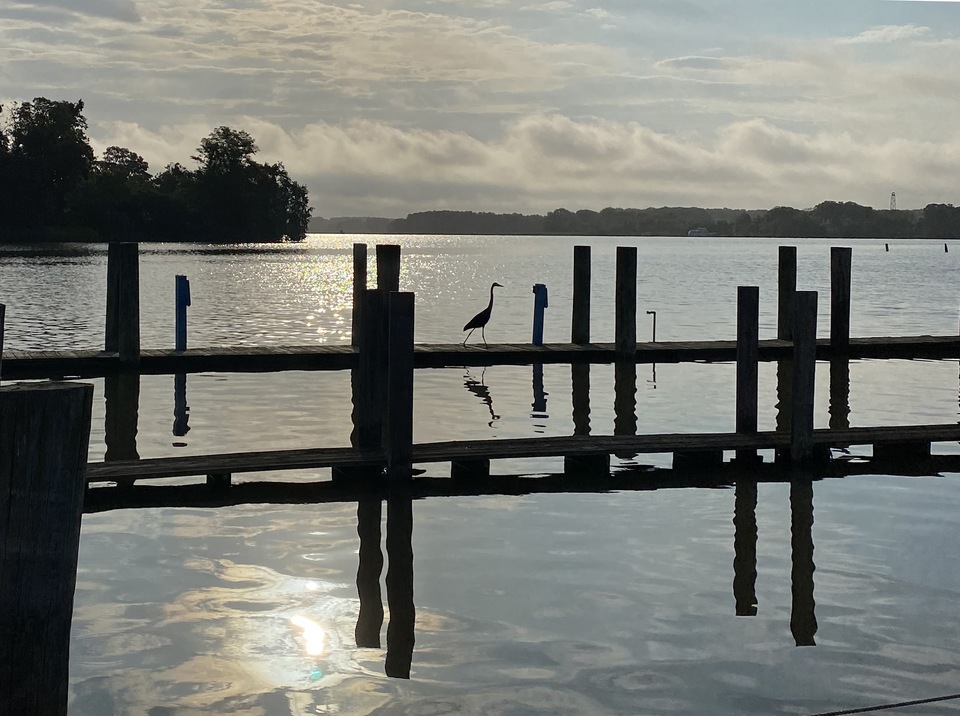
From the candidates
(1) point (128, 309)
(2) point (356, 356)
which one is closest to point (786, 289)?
(2) point (356, 356)

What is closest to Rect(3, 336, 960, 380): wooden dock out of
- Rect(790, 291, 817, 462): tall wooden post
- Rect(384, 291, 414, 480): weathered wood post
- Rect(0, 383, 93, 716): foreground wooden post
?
Rect(790, 291, 817, 462): tall wooden post

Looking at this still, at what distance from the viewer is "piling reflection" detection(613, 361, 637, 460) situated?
2000 centimetres

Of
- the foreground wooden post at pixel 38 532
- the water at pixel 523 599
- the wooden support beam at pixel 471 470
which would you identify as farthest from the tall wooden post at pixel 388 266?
the foreground wooden post at pixel 38 532

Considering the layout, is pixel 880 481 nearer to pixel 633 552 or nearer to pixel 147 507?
pixel 633 552

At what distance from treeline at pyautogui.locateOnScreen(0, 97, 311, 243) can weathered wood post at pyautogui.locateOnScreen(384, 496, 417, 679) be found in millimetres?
126587

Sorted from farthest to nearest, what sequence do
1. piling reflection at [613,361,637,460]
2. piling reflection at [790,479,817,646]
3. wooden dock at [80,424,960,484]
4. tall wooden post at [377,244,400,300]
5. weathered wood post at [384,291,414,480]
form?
tall wooden post at [377,244,400,300], piling reflection at [613,361,637,460], wooden dock at [80,424,960,484], weathered wood post at [384,291,414,480], piling reflection at [790,479,817,646]

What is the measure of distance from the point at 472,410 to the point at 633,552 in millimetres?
10467

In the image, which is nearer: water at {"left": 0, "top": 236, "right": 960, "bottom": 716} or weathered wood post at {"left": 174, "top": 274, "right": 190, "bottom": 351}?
water at {"left": 0, "top": 236, "right": 960, "bottom": 716}

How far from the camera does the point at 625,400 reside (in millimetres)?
23031

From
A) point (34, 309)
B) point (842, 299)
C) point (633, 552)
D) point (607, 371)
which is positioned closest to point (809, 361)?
point (633, 552)

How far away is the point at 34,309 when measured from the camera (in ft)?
144

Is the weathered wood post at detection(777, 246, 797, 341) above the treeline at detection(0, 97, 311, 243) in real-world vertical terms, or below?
below

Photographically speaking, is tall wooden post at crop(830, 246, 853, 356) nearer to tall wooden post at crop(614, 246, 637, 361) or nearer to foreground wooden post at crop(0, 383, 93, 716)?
tall wooden post at crop(614, 246, 637, 361)

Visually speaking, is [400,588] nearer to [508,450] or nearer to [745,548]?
[745,548]
